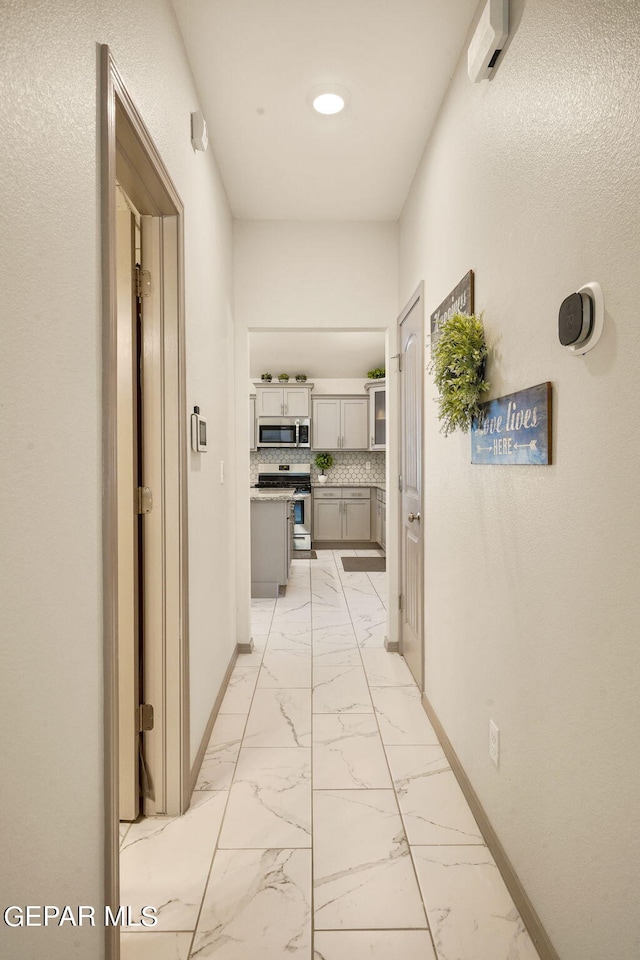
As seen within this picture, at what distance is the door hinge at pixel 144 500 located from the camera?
196 centimetres

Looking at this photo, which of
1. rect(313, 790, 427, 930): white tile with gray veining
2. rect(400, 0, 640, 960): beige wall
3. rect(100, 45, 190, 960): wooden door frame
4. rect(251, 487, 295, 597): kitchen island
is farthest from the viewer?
rect(251, 487, 295, 597): kitchen island

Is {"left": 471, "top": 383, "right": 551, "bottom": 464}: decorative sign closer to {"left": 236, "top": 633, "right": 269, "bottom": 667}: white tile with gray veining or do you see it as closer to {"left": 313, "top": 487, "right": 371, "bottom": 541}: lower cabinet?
{"left": 236, "top": 633, "right": 269, "bottom": 667}: white tile with gray veining

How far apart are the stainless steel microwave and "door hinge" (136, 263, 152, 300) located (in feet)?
18.7

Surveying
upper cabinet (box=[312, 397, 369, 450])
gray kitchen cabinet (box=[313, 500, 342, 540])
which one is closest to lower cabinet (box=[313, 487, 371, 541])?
gray kitchen cabinet (box=[313, 500, 342, 540])

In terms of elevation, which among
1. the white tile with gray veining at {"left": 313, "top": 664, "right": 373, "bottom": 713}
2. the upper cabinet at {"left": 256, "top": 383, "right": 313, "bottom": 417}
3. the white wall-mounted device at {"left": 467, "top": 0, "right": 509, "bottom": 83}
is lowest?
the white tile with gray veining at {"left": 313, "top": 664, "right": 373, "bottom": 713}

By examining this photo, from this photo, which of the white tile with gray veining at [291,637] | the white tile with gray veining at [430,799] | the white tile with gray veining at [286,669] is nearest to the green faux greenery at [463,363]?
the white tile with gray veining at [430,799]

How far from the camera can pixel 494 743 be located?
5.79ft

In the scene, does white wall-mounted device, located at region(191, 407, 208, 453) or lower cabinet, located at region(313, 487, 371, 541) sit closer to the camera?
white wall-mounted device, located at region(191, 407, 208, 453)

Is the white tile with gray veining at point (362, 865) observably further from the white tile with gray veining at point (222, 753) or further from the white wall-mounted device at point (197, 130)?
the white wall-mounted device at point (197, 130)

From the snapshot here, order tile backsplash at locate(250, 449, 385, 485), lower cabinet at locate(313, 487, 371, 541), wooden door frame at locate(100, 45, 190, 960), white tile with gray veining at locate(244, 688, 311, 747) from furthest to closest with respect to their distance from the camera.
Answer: tile backsplash at locate(250, 449, 385, 485)
lower cabinet at locate(313, 487, 371, 541)
white tile with gray veining at locate(244, 688, 311, 747)
wooden door frame at locate(100, 45, 190, 960)

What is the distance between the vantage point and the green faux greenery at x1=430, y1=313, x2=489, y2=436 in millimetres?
1834

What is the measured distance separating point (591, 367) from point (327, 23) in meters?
1.70

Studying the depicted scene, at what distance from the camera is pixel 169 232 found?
1.97 meters

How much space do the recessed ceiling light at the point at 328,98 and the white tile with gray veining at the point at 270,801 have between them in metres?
2.85
